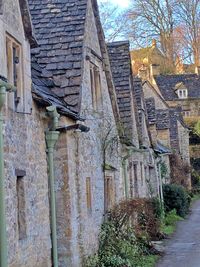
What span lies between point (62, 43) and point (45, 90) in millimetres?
1942

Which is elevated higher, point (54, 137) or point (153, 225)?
point (54, 137)

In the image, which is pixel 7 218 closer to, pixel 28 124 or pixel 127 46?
pixel 28 124

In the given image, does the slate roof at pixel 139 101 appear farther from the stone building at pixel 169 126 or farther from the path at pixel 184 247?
the stone building at pixel 169 126

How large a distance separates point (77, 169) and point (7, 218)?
161 inches

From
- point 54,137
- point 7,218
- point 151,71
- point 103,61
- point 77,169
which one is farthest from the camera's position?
point 151,71

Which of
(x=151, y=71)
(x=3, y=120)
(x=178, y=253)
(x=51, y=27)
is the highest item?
(x=151, y=71)

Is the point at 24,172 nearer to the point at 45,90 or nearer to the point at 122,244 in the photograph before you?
the point at 45,90

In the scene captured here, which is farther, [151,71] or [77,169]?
[151,71]

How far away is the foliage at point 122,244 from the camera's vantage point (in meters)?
13.7

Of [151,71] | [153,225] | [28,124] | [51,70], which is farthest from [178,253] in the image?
[151,71]

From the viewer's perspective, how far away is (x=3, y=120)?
28.2 feet

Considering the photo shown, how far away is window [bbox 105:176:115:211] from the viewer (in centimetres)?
1595

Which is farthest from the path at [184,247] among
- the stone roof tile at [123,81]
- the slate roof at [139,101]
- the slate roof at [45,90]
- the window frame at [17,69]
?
the window frame at [17,69]

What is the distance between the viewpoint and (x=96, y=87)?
15680 millimetres
